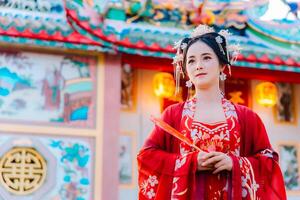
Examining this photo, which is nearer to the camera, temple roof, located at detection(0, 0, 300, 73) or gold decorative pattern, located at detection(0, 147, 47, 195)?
gold decorative pattern, located at detection(0, 147, 47, 195)

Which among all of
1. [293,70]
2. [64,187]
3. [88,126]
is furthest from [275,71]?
[64,187]

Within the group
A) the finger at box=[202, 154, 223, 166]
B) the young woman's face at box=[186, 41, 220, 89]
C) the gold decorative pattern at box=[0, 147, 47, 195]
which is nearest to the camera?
the finger at box=[202, 154, 223, 166]

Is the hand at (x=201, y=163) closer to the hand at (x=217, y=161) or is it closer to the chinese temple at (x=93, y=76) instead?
the hand at (x=217, y=161)

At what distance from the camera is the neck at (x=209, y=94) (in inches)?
131

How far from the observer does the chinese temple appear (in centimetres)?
663

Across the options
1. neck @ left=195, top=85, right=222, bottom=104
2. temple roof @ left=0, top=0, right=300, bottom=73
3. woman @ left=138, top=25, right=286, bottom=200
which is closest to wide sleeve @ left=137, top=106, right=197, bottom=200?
woman @ left=138, top=25, right=286, bottom=200

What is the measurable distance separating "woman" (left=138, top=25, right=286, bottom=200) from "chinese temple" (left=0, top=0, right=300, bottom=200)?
11.4 feet

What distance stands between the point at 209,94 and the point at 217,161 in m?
0.45

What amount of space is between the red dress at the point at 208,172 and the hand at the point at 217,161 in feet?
0.18

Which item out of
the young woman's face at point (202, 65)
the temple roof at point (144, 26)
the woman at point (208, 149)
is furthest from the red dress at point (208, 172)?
the temple roof at point (144, 26)

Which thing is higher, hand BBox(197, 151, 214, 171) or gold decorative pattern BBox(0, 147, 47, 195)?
gold decorative pattern BBox(0, 147, 47, 195)

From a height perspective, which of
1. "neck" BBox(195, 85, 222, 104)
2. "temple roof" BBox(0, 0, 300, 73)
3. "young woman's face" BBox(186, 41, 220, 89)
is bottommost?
"neck" BBox(195, 85, 222, 104)

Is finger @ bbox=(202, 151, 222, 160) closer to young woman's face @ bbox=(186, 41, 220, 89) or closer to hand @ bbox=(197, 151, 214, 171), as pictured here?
hand @ bbox=(197, 151, 214, 171)

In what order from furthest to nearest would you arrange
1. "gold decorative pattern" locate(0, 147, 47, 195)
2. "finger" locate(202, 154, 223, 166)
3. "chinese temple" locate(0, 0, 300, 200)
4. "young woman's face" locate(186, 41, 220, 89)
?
"chinese temple" locate(0, 0, 300, 200)
"gold decorative pattern" locate(0, 147, 47, 195)
"young woman's face" locate(186, 41, 220, 89)
"finger" locate(202, 154, 223, 166)
